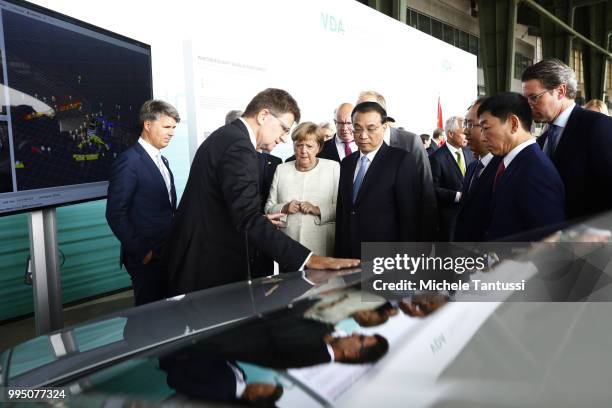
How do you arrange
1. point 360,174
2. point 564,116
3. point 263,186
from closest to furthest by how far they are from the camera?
point 564,116, point 360,174, point 263,186

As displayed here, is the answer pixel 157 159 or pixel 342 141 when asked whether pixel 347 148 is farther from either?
pixel 157 159

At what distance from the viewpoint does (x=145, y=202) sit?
286 centimetres

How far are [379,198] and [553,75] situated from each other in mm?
951

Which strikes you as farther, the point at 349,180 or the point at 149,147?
the point at 149,147

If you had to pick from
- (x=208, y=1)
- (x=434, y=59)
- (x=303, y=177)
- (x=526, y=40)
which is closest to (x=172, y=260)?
(x=303, y=177)

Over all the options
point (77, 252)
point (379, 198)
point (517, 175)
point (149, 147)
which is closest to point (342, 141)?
point (379, 198)

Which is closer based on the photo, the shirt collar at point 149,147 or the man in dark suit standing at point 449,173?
the shirt collar at point 149,147

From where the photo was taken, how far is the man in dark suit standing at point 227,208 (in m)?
2.02

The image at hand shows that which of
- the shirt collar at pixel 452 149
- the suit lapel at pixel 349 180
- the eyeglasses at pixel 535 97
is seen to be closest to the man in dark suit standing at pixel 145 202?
the suit lapel at pixel 349 180

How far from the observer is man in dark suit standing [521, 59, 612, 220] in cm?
218

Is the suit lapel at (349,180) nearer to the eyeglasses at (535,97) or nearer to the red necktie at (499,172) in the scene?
the red necktie at (499,172)

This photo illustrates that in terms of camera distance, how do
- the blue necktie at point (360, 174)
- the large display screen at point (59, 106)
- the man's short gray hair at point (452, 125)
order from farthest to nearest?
1. the man's short gray hair at point (452, 125)
2. the blue necktie at point (360, 174)
3. the large display screen at point (59, 106)

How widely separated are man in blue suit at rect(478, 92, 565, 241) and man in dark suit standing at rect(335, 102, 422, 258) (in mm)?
510

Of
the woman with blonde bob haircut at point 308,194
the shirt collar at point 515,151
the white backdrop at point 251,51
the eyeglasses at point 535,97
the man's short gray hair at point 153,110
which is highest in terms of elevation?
the white backdrop at point 251,51
